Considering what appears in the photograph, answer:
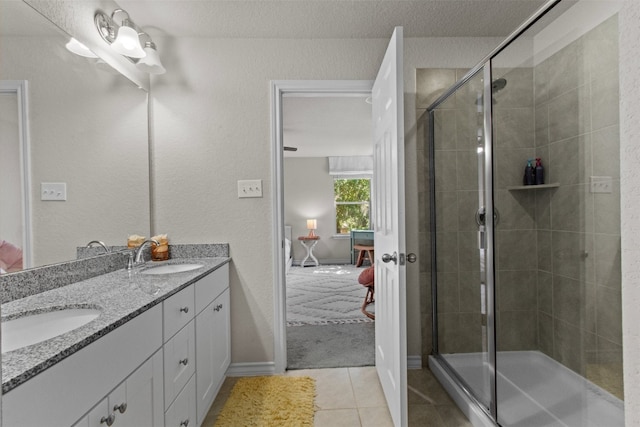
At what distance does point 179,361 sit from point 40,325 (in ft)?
1.73

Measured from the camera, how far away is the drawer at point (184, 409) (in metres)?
1.29

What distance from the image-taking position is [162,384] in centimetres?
124

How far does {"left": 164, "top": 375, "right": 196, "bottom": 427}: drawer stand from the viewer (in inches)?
50.9

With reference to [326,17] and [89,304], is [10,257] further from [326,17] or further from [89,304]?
[326,17]

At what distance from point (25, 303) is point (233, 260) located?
3.82 ft

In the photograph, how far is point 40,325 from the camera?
109 centimetres

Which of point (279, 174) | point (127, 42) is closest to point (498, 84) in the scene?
point (279, 174)

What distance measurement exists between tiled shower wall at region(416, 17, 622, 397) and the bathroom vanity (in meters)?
1.50

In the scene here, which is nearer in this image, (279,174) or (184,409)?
(184,409)

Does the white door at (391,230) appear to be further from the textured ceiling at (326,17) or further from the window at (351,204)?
the window at (351,204)

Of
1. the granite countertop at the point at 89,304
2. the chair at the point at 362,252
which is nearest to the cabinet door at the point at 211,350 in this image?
the granite countertop at the point at 89,304

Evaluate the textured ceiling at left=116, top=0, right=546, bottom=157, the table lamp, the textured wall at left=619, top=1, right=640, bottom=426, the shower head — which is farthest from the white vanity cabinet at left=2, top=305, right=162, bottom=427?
the table lamp

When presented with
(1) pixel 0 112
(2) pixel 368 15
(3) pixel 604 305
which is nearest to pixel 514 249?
(3) pixel 604 305

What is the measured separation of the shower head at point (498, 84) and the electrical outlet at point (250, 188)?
151 centimetres
